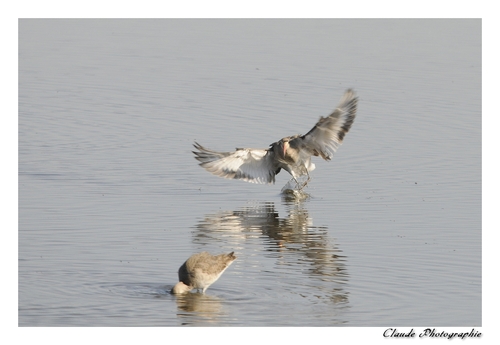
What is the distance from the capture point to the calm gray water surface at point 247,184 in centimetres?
1077

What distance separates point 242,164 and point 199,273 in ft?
20.1

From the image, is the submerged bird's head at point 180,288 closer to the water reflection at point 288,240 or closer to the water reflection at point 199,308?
Result: the water reflection at point 199,308

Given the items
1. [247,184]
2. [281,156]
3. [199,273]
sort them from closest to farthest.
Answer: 1. [199,273]
2. [281,156]
3. [247,184]

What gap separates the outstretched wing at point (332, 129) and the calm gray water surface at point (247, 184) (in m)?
0.81

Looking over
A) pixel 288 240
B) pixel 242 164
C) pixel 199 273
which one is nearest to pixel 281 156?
pixel 242 164

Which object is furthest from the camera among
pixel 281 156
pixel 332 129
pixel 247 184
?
pixel 247 184

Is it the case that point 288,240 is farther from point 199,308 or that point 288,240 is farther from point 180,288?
point 199,308

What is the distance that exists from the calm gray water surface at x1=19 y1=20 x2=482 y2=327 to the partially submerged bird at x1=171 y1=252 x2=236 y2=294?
158 millimetres

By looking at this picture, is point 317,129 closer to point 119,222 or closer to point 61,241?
point 119,222

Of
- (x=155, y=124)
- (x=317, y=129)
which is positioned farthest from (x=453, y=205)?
(x=155, y=124)

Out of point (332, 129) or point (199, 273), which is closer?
point (199, 273)

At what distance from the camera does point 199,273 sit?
422 inches

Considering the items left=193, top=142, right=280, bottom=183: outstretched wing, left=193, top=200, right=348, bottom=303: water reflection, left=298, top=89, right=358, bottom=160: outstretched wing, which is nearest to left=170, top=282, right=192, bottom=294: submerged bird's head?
left=193, top=200, right=348, bottom=303: water reflection

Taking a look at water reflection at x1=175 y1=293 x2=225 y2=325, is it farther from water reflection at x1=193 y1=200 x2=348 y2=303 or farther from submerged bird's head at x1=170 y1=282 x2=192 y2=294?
water reflection at x1=193 y1=200 x2=348 y2=303
